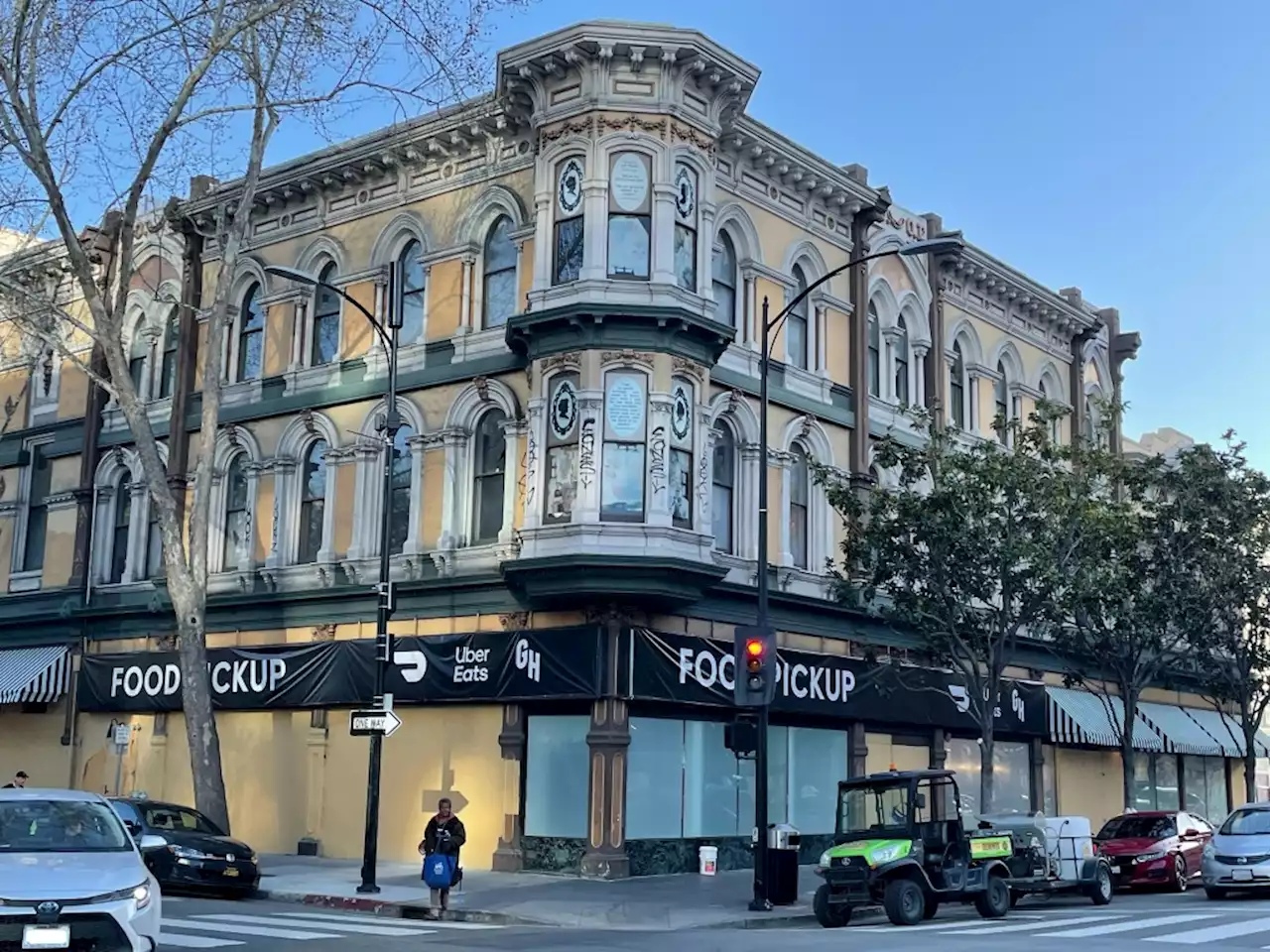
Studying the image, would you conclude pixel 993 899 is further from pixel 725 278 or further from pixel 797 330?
pixel 797 330

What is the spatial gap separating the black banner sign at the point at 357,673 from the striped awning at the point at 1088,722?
14925 millimetres

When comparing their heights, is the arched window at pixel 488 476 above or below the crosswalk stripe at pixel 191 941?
above

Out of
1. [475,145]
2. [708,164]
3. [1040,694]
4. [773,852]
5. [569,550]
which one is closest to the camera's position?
[773,852]

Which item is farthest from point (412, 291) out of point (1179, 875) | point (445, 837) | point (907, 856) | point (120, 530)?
point (1179, 875)

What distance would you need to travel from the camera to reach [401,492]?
92.5 feet

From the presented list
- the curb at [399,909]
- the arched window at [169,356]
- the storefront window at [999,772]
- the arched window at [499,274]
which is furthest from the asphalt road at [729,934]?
the arched window at [169,356]

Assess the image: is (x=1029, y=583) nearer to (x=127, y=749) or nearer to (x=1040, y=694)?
(x=1040, y=694)

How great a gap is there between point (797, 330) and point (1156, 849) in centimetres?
1174

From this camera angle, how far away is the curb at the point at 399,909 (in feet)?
62.5

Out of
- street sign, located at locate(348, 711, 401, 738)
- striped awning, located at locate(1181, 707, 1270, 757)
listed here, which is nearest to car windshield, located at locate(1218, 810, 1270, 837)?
street sign, located at locate(348, 711, 401, 738)

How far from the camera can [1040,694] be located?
34.0 metres

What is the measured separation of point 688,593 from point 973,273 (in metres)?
14.3

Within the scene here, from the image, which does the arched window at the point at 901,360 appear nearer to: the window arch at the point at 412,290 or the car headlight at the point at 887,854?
the window arch at the point at 412,290

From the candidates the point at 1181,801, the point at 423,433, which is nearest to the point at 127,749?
the point at 423,433
